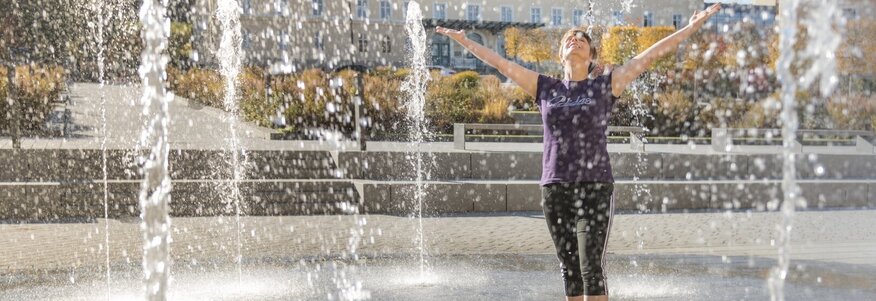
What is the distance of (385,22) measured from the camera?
56.7 metres

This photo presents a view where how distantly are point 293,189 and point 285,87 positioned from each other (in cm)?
1024

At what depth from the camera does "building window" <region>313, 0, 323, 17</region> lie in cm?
5312

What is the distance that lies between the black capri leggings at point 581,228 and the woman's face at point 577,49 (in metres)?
0.52

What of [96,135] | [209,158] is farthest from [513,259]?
[96,135]

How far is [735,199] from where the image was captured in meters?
11.2

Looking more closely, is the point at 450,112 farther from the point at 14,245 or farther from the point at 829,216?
the point at 14,245

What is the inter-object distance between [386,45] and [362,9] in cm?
268

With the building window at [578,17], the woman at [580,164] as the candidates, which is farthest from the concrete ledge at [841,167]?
the building window at [578,17]

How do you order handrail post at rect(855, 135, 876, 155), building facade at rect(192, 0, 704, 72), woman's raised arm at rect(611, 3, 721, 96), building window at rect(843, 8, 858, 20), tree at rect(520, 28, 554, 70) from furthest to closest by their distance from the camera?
1. building facade at rect(192, 0, 704, 72)
2. tree at rect(520, 28, 554, 70)
3. building window at rect(843, 8, 858, 20)
4. handrail post at rect(855, 135, 876, 155)
5. woman's raised arm at rect(611, 3, 721, 96)

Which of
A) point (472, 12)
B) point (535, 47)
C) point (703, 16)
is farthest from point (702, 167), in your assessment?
point (472, 12)

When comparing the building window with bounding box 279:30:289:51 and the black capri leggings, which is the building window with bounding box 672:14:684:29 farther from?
the black capri leggings

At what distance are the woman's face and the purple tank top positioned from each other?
0.10m

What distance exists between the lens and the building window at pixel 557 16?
191 ft

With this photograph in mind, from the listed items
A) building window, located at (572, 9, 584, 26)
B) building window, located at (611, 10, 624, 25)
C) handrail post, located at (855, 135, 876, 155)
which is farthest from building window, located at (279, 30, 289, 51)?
handrail post, located at (855, 135, 876, 155)
